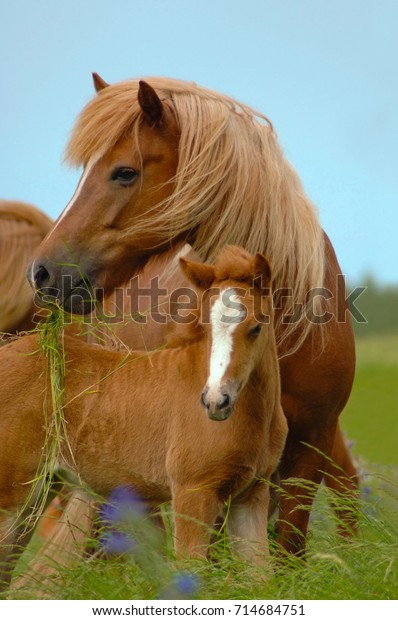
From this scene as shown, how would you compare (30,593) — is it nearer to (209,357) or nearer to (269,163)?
(209,357)

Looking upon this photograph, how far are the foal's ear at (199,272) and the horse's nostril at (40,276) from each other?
2.57ft

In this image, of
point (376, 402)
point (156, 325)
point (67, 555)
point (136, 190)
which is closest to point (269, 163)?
point (136, 190)

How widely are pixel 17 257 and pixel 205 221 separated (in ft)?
5.93

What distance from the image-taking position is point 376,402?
1861 cm

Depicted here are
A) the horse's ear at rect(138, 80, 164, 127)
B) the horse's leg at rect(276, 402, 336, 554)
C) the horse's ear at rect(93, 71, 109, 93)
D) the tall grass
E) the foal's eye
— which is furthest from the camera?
the horse's ear at rect(93, 71, 109, 93)

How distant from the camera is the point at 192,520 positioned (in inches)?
148

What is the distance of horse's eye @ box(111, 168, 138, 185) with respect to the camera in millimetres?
4379

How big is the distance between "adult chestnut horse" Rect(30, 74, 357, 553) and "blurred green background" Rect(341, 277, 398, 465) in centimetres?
60

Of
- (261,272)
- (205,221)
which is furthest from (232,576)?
(205,221)

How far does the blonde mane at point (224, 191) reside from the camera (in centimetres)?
439

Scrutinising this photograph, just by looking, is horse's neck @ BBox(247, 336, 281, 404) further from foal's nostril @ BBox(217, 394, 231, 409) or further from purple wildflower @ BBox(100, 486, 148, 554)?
purple wildflower @ BBox(100, 486, 148, 554)

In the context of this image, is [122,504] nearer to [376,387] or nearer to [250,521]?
[250,521]

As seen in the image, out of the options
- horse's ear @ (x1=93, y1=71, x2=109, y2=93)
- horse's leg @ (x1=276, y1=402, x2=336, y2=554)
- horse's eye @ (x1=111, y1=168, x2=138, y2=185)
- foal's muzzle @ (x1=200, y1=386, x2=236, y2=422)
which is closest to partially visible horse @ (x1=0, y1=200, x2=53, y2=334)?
horse's ear @ (x1=93, y1=71, x2=109, y2=93)

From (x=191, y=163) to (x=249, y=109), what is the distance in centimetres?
56
